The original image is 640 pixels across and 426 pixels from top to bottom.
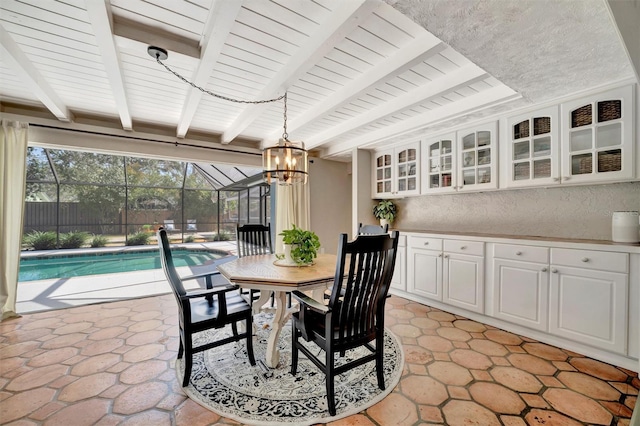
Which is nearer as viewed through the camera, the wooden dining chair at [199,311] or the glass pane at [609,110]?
the wooden dining chair at [199,311]

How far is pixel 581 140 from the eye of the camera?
2277 mm

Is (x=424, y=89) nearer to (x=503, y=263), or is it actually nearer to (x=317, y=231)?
(x=503, y=263)

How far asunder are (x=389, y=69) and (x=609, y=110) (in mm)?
1862

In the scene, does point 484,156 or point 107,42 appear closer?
point 107,42

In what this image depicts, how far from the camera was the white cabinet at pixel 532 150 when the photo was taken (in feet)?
7.86

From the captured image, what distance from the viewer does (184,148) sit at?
3.90 meters

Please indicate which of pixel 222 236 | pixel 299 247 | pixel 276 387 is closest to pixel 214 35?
pixel 299 247

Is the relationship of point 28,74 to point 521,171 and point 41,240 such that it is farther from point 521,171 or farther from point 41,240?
point 41,240

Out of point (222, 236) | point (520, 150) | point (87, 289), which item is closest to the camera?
point (520, 150)

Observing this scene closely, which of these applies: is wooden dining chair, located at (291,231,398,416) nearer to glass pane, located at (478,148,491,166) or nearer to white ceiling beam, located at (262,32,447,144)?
white ceiling beam, located at (262,32,447,144)

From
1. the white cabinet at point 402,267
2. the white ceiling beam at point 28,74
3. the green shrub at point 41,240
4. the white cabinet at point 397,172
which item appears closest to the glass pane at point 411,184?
the white cabinet at point 397,172

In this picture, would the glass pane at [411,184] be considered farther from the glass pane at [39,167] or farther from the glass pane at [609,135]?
the glass pane at [39,167]

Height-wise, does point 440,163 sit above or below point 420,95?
below

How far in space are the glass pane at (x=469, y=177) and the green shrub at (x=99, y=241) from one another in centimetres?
1004
